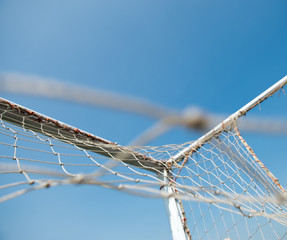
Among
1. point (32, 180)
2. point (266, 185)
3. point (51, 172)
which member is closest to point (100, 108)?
point (32, 180)

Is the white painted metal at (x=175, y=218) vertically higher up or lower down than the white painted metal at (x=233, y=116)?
lower down

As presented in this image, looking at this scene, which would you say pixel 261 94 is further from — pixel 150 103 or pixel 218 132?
pixel 150 103

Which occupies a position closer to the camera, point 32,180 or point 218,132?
point 32,180

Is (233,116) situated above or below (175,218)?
above

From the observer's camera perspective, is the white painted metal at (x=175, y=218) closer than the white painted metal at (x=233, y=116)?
No

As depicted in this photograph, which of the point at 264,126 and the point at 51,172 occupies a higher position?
the point at 51,172

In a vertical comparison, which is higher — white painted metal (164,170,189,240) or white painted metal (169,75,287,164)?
white painted metal (169,75,287,164)

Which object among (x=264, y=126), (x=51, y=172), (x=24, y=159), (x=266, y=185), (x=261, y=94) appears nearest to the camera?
(x=264, y=126)

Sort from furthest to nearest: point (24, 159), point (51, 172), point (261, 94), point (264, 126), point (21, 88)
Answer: point (261, 94) → point (24, 159) → point (51, 172) → point (264, 126) → point (21, 88)

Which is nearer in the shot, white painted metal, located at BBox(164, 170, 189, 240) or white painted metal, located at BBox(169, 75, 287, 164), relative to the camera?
white painted metal, located at BBox(169, 75, 287, 164)

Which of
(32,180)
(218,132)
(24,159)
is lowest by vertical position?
(32,180)

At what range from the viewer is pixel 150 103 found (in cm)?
39

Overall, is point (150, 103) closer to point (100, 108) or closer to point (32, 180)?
point (100, 108)

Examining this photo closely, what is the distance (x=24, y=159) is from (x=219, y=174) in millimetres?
1584
